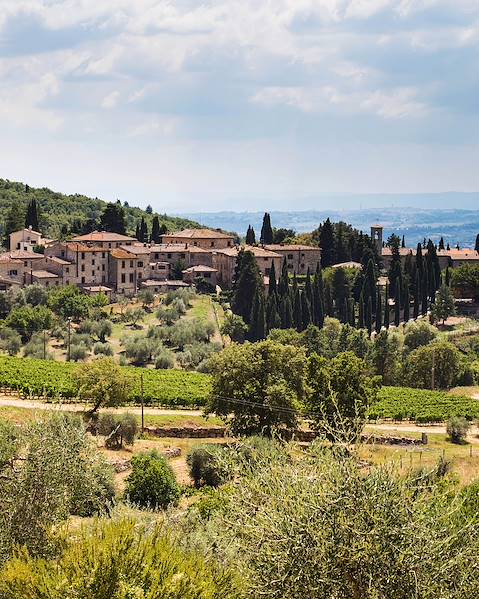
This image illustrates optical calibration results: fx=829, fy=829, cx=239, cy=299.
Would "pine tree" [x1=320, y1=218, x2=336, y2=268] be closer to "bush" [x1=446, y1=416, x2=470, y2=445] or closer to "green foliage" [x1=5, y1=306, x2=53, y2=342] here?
"green foliage" [x1=5, y1=306, x2=53, y2=342]

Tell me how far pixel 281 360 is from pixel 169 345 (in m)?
35.4

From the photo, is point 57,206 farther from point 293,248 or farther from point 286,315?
point 286,315

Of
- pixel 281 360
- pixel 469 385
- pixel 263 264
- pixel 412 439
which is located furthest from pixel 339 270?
pixel 281 360

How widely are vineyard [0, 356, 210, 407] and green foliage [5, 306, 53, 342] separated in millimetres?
12957

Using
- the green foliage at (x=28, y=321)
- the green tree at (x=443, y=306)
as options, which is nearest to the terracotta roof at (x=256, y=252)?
the green tree at (x=443, y=306)

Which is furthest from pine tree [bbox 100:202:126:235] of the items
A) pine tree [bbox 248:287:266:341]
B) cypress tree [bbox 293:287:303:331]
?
pine tree [bbox 248:287:266:341]

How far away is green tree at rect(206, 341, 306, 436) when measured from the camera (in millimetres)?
36500

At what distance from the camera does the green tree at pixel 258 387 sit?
36500 mm

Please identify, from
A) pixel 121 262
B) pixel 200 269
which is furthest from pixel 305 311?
pixel 121 262

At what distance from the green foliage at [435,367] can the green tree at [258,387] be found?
96.6 feet

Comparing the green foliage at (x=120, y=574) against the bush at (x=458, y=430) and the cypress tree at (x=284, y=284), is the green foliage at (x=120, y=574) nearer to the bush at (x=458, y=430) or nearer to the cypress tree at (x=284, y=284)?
the bush at (x=458, y=430)

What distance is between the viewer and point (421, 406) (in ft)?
178

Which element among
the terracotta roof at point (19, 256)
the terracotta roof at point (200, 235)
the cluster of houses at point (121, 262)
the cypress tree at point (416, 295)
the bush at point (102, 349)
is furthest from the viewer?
the terracotta roof at point (200, 235)

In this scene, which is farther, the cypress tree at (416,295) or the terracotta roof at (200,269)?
the terracotta roof at (200,269)
